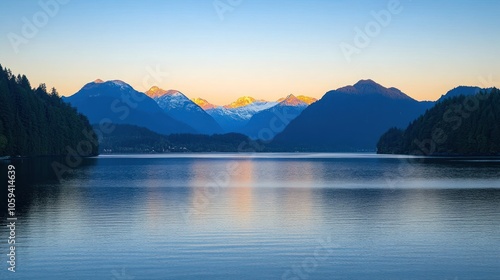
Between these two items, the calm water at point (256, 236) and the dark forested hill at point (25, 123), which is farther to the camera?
the dark forested hill at point (25, 123)

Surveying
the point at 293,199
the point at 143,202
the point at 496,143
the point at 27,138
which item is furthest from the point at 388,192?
the point at 496,143

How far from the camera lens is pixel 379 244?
1282 inches

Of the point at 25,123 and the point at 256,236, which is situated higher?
the point at 25,123

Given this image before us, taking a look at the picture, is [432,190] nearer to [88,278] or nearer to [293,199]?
[293,199]

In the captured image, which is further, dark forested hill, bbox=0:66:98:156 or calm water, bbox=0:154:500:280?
dark forested hill, bbox=0:66:98:156

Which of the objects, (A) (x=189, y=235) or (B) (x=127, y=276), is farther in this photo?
(A) (x=189, y=235)

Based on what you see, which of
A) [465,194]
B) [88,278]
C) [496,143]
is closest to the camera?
[88,278]

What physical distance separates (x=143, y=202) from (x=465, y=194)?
115 feet

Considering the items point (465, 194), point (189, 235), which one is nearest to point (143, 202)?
point (189, 235)

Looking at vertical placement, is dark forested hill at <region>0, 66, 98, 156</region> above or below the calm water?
above

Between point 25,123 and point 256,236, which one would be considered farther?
point 25,123

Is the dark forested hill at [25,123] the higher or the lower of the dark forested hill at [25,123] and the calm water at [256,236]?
the higher

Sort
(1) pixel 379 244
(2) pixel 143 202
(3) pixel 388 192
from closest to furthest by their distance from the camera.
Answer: (1) pixel 379 244
(2) pixel 143 202
(3) pixel 388 192

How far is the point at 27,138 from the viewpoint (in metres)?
164
